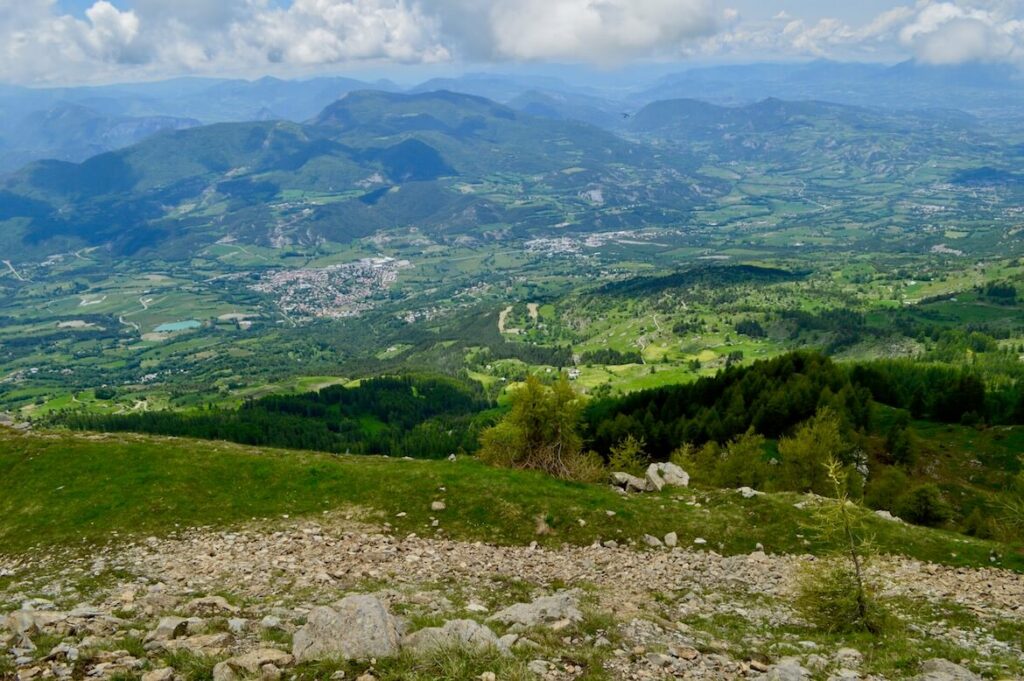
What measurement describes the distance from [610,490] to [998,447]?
7834cm

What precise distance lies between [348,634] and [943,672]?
55.8 feet

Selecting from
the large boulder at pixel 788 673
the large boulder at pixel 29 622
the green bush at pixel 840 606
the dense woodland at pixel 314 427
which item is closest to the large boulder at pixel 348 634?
the large boulder at pixel 29 622

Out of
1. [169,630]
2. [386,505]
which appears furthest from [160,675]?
[386,505]

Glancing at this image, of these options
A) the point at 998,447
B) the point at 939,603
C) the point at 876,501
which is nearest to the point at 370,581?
the point at 939,603

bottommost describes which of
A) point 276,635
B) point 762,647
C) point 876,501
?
point 876,501

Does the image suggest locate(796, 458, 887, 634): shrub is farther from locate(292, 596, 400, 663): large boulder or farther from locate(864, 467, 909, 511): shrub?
locate(864, 467, 909, 511): shrub

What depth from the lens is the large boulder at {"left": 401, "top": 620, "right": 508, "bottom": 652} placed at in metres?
15.2

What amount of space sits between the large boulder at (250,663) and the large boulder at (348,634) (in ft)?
1.28

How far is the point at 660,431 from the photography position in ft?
321

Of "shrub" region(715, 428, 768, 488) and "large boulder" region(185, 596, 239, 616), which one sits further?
"shrub" region(715, 428, 768, 488)

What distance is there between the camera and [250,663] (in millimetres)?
14359

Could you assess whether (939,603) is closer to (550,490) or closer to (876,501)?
(550,490)

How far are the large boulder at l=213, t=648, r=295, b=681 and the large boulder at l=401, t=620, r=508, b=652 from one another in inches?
122

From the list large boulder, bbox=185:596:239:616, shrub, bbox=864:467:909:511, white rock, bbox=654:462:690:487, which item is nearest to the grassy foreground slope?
white rock, bbox=654:462:690:487
